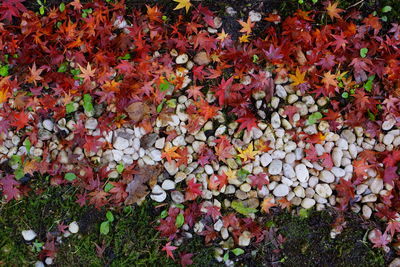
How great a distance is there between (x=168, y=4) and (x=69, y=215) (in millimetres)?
1590

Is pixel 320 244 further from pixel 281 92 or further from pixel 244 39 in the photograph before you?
pixel 244 39

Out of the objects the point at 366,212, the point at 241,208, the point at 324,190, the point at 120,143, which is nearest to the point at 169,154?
the point at 120,143

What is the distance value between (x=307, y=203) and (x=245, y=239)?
0.47 m

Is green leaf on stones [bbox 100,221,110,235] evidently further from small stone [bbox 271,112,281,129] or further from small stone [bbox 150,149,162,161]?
small stone [bbox 271,112,281,129]

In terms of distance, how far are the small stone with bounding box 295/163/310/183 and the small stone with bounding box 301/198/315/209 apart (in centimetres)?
12

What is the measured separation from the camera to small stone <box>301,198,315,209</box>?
2439mm

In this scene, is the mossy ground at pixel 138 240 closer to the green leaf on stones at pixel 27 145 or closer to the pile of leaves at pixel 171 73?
the pile of leaves at pixel 171 73

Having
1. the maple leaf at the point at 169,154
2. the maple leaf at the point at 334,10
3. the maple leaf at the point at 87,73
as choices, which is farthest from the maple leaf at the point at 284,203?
the maple leaf at the point at 87,73

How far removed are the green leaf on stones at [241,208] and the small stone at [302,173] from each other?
0.36 metres

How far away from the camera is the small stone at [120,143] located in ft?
8.12

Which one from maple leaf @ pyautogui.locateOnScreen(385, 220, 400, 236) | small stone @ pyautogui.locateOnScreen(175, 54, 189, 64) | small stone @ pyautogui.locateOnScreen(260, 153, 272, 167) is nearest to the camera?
maple leaf @ pyautogui.locateOnScreen(385, 220, 400, 236)

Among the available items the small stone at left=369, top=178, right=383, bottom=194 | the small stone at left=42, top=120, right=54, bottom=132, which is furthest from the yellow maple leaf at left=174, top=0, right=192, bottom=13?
the small stone at left=369, top=178, right=383, bottom=194

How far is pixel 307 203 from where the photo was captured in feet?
8.00

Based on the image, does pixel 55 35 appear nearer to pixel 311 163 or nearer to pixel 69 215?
pixel 69 215
